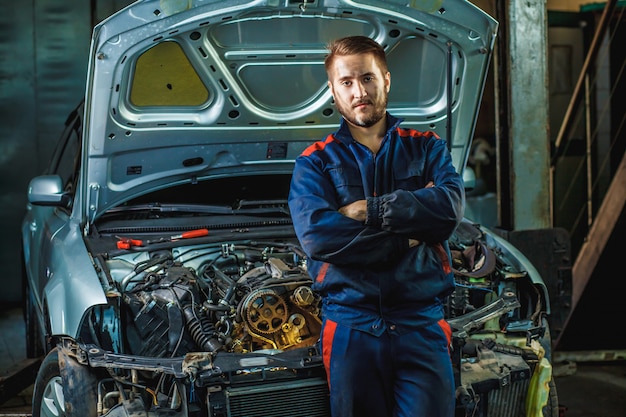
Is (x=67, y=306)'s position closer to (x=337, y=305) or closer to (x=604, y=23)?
(x=337, y=305)

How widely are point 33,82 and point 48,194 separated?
3603mm

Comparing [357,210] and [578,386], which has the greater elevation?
[357,210]

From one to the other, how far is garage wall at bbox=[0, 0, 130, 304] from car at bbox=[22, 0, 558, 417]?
3177mm

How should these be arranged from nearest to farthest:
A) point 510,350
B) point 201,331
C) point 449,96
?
point 201,331, point 510,350, point 449,96

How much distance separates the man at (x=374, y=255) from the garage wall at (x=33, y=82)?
4.87 m

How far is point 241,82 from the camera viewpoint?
3605 mm

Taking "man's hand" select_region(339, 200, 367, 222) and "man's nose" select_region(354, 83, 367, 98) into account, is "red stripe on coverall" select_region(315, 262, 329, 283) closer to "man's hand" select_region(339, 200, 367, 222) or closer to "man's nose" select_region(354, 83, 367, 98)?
"man's hand" select_region(339, 200, 367, 222)

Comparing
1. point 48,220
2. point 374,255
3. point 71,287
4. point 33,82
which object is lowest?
point 71,287

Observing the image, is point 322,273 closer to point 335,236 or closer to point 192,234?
point 335,236

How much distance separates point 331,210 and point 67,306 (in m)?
1.17

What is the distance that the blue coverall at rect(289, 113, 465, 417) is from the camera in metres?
2.56

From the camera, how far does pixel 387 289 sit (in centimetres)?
257

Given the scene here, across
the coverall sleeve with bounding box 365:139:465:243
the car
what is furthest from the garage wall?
the coverall sleeve with bounding box 365:139:465:243

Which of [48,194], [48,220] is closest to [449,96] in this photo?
[48,194]
